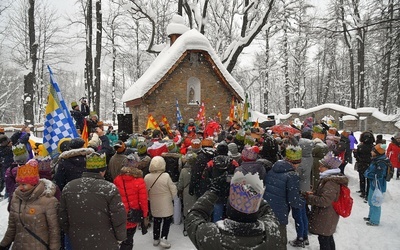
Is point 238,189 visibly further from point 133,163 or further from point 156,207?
point 156,207

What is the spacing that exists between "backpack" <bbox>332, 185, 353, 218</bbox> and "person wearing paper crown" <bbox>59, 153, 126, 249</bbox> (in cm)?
296

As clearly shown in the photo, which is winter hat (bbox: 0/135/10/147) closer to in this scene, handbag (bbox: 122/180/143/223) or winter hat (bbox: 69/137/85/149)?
winter hat (bbox: 69/137/85/149)

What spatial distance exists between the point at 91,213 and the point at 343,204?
3.35m

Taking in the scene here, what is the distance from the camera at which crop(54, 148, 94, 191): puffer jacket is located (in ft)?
13.0

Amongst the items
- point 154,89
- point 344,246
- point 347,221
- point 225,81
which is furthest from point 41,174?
point 225,81

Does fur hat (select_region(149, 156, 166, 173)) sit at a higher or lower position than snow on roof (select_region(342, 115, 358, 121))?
lower

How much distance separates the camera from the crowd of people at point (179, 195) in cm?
202

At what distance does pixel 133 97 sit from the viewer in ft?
48.3

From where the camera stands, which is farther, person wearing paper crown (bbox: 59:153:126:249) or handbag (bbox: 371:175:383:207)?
handbag (bbox: 371:175:383:207)

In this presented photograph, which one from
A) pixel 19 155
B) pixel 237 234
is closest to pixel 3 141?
pixel 19 155

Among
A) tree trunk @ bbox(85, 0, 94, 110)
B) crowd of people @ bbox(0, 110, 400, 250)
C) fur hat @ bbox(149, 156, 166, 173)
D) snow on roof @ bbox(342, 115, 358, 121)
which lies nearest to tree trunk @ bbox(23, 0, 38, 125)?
tree trunk @ bbox(85, 0, 94, 110)

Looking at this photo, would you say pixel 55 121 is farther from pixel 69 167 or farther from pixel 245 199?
pixel 245 199

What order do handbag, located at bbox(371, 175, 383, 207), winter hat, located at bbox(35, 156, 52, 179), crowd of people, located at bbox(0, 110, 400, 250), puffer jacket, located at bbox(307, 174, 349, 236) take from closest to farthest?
crowd of people, located at bbox(0, 110, 400, 250), puffer jacket, located at bbox(307, 174, 349, 236), winter hat, located at bbox(35, 156, 52, 179), handbag, located at bbox(371, 175, 383, 207)

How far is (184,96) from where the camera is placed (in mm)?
15164
